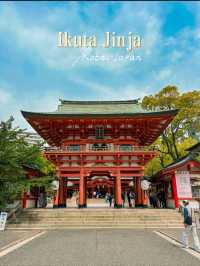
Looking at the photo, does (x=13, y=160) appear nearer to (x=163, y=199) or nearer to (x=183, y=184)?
(x=183, y=184)

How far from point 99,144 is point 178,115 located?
12155 mm

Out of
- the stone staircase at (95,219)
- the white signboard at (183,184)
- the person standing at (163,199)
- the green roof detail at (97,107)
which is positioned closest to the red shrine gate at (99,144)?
the person standing at (163,199)

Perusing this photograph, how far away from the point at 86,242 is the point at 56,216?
667 cm

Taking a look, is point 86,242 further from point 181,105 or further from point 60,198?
point 181,105

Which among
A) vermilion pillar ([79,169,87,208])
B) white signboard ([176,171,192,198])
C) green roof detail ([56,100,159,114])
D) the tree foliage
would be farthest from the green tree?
the tree foliage

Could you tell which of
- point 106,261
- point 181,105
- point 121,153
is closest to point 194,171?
point 121,153

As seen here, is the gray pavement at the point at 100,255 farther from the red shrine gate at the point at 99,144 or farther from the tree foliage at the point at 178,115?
the tree foliage at the point at 178,115

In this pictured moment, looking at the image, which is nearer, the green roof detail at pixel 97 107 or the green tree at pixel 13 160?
the green tree at pixel 13 160

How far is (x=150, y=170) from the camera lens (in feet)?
107

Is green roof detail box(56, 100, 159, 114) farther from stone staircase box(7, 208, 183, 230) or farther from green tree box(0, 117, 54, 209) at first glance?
stone staircase box(7, 208, 183, 230)

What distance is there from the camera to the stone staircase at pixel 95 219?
535 inches

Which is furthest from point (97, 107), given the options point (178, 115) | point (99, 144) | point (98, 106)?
point (178, 115)

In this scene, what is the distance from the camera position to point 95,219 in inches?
567

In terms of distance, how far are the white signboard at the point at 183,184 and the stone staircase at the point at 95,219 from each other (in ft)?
6.60
